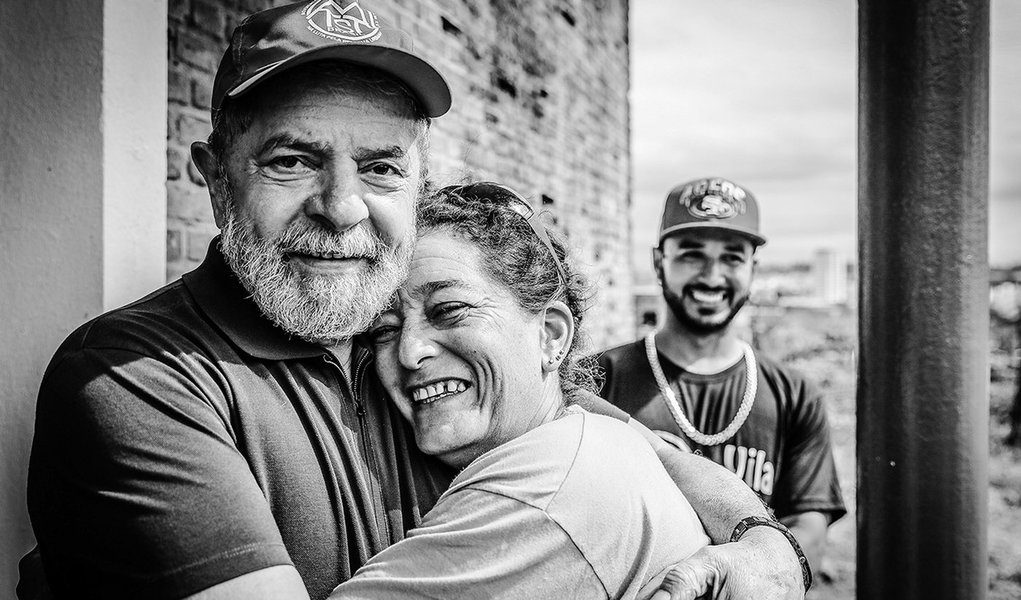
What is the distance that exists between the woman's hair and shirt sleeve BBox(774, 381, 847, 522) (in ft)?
5.12

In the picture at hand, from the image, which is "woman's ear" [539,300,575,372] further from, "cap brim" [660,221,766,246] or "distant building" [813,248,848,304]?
"distant building" [813,248,848,304]

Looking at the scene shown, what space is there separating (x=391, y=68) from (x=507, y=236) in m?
0.46

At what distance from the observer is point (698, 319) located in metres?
3.26

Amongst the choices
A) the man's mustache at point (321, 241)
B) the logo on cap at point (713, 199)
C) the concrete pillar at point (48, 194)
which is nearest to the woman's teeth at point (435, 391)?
the man's mustache at point (321, 241)

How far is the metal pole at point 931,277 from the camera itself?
2.18 metres

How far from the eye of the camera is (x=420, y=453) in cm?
163

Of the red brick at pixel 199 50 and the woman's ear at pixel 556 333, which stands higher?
the red brick at pixel 199 50

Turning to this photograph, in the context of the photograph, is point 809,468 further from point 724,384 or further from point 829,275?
point 829,275

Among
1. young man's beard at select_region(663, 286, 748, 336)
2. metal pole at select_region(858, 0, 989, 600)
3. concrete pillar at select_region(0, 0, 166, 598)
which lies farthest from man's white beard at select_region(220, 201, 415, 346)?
young man's beard at select_region(663, 286, 748, 336)

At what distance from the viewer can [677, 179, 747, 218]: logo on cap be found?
348 cm

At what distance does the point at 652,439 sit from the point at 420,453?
713 mm

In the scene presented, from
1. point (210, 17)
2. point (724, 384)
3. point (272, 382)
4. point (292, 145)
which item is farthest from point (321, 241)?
point (724, 384)

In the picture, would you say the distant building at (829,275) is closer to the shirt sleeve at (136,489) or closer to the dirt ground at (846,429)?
the dirt ground at (846,429)

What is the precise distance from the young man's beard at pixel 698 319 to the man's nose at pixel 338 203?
2.05 meters
